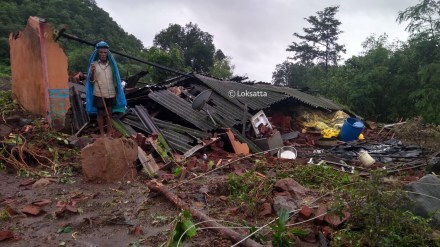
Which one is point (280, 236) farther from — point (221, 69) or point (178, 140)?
point (221, 69)

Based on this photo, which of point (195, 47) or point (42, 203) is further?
point (195, 47)

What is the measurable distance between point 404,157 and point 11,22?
2868cm

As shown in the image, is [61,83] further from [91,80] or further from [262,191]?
[262,191]

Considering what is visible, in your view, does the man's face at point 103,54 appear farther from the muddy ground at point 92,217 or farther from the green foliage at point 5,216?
the green foliage at point 5,216

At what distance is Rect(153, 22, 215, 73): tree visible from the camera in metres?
39.1

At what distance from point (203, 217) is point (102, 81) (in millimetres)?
3698

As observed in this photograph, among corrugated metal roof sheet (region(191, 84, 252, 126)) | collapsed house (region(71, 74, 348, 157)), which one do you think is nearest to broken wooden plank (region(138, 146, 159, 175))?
collapsed house (region(71, 74, 348, 157))

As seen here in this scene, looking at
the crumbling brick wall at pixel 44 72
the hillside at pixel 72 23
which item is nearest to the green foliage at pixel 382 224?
the crumbling brick wall at pixel 44 72

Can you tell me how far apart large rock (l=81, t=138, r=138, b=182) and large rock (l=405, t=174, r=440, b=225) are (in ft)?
12.4

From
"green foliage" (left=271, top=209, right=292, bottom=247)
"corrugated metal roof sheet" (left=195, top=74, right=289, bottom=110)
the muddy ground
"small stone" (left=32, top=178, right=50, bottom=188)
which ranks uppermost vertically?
"corrugated metal roof sheet" (left=195, top=74, right=289, bottom=110)

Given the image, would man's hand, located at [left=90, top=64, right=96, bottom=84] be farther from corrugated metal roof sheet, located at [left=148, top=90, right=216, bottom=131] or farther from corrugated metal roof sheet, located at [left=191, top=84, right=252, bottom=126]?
corrugated metal roof sheet, located at [left=191, top=84, right=252, bottom=126]

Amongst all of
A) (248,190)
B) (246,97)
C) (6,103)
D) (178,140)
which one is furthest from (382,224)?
(246,97)

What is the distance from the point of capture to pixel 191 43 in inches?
1619

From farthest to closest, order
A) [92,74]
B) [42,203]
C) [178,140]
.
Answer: [178,140], [92,74], [42,203]
